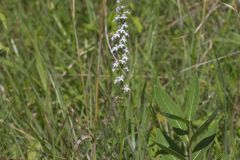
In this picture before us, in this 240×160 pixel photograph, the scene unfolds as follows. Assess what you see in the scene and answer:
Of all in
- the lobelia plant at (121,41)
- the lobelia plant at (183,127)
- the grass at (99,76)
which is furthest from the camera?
the grass at (99,76)

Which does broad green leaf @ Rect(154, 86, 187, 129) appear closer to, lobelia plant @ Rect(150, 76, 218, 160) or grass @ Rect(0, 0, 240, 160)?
lobelia plant @ Rect(150, 76, 218, 160)

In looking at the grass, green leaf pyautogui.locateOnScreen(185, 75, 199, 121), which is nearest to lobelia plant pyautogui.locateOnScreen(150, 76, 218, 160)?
green leaf pyautogui.locateOnScreen(185, 75, 199, 121)

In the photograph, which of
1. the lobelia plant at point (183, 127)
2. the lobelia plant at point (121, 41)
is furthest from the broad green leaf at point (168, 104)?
the lobelia plant at point (121, 41)

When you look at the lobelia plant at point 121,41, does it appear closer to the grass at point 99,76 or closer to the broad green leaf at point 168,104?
the grass at point 99,76

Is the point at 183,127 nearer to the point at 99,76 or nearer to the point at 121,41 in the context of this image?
the point at 121,41

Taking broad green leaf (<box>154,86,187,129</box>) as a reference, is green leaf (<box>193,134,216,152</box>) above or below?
below
